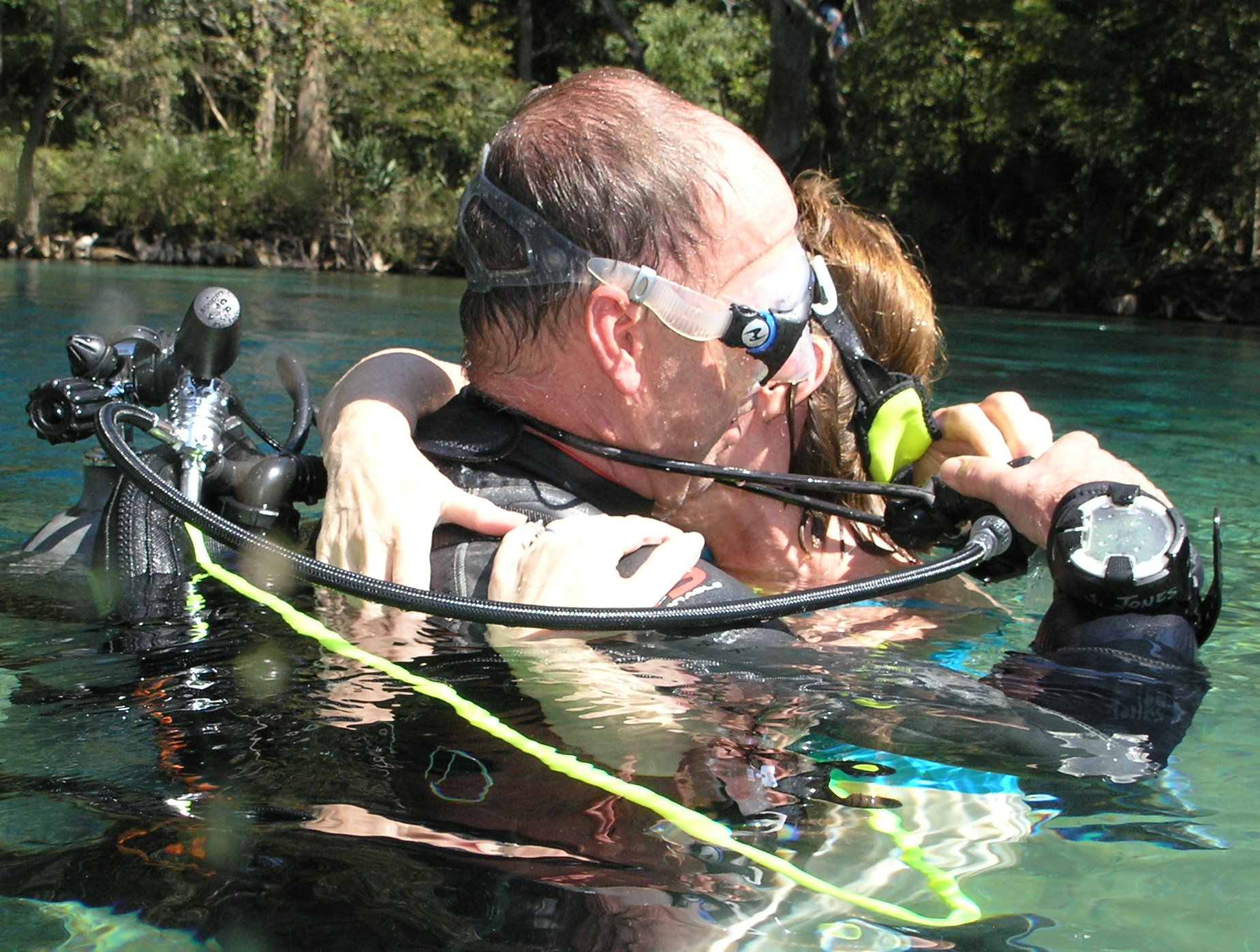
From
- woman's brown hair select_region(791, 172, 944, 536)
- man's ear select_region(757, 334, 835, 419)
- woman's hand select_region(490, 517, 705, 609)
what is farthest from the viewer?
woman's brown hair select_region(791, 172, 944, 536)

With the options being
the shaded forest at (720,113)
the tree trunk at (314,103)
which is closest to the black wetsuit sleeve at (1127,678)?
the shaded forest at (720,113)

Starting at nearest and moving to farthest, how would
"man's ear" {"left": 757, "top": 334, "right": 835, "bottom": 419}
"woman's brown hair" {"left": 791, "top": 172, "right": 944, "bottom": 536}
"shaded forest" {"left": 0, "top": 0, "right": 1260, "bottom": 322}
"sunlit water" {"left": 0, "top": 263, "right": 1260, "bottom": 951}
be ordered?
"sunlit water" {"left": 0, "top": 263, "right": 1260, "bottom": 951} → "man's ear" {"left": 757, "top": 334, "right": 835, "bottom": 419} → "woman's brown hair" {"left": 791, "top": 172, "right": 944, "bottom": 536} → "shaded forest" {"left": 0, "top": 0, "right": 1260, "bottom": 322}

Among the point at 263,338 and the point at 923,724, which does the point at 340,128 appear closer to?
the point at 263,338

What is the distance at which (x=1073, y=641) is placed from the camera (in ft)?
7.36

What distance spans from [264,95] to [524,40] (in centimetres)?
803

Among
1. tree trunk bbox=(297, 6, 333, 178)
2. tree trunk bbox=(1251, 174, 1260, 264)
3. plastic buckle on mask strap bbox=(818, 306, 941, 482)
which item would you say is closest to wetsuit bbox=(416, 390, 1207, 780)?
plastic buckle on mask strap bbox=(818, 306, 941, 482)

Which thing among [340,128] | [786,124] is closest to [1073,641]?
[786,124]

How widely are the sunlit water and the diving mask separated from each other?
61cm

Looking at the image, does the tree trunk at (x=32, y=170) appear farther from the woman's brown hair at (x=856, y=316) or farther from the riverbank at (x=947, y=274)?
the woman's brown hair at (x=856, y=316)

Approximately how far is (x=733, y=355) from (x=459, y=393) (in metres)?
0.58

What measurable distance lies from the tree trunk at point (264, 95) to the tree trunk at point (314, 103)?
82cm

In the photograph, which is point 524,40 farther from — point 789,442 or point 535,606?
point 535,606

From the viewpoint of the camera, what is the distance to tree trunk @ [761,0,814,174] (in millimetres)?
19594

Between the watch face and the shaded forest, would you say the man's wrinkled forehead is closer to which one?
the watch face
